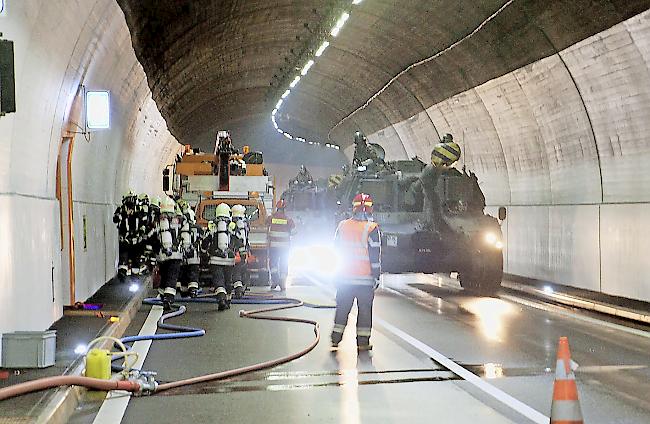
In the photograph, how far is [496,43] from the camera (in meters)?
17.5

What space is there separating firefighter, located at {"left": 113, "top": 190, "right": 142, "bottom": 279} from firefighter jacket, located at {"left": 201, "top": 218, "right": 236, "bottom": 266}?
2.69 metres

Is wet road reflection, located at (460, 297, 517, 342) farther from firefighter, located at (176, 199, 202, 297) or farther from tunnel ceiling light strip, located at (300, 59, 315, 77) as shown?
tunnel ceiling light strip, located at (300, 59, 315, 77)

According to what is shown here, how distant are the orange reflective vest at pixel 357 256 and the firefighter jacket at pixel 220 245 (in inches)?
165

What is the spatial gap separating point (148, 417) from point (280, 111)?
3184 centimetres

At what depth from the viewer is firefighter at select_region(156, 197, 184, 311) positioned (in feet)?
48.8

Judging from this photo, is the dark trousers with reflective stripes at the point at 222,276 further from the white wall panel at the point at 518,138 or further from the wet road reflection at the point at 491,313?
the white wall panel at the point at 518,138

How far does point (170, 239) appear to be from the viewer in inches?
588

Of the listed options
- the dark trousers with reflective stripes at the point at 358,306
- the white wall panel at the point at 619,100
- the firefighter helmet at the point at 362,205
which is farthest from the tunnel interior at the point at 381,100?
the firefighter helmet at the point at 362,205

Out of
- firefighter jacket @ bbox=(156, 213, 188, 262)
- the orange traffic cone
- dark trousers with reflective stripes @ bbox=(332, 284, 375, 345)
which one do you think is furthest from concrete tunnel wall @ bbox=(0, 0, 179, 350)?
the orange traffic cone

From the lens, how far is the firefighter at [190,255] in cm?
1523

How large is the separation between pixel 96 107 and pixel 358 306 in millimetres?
5462

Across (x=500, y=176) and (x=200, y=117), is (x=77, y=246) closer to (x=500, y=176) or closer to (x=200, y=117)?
(x=500, y=176)

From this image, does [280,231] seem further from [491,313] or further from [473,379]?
[473,379]

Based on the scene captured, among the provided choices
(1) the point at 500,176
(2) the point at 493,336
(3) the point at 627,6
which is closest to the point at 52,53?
(2) the point at 493,336
